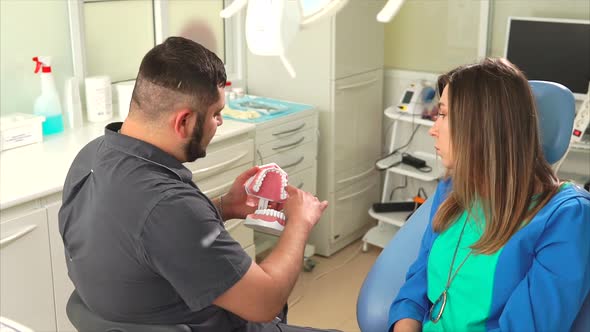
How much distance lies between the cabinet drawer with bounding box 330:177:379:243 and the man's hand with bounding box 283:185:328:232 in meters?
2.03

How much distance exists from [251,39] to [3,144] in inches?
64.1

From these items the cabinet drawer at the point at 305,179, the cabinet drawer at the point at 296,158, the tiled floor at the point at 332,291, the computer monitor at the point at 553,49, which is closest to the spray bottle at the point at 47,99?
the cabinet drawer at the point at 296,158

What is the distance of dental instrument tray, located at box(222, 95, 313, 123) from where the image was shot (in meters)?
3.24

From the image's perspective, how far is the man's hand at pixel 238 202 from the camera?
190cm

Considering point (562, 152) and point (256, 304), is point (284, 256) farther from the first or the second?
point (562, 152)

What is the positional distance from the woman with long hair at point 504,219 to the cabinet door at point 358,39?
176 centimetres

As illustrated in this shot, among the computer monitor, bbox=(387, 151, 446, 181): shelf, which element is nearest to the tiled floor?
bbox=(387, 151, 446, 181): shelf

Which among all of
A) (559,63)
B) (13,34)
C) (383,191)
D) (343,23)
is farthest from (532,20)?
(13,34)

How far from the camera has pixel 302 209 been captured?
5.61 ft

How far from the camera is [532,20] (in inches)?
133

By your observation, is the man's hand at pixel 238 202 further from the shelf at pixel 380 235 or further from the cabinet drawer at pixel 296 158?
the shelf at pixel 380 235

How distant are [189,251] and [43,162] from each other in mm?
1321

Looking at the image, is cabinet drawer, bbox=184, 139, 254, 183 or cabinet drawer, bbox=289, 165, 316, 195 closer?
cabinet drawer, bbox=184, 139, 254, 183

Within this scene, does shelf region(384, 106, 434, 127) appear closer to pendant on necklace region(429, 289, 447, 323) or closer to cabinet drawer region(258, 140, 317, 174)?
cabinet drawer region(258, 140, 317, 174)
